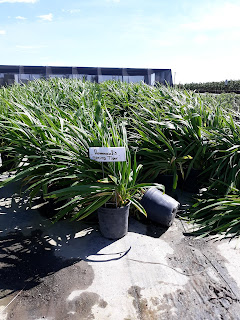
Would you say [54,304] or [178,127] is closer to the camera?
[54,304]

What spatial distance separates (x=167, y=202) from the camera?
239 centimetres

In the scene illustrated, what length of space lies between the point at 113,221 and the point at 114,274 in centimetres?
41

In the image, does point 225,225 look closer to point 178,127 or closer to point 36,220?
point 178,127

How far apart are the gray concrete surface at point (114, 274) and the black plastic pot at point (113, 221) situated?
55 mm

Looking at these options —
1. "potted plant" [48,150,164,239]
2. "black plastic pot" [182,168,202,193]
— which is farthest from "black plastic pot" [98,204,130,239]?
"black plastic pot" [182,168,202,193]

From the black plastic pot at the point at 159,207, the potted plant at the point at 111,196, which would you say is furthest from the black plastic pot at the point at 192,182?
the potted plant at the point at 111,196

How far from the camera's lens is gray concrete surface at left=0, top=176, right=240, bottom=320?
1586mm

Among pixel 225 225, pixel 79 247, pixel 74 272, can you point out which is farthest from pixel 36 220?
pixel 225 225

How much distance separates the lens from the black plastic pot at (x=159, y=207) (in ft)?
7.75

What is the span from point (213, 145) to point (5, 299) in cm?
214

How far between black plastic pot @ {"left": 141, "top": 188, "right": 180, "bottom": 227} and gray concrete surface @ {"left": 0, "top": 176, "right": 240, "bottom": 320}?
91mm

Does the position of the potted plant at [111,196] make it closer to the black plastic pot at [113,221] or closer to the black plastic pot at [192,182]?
the black plastic pot at [113,221]

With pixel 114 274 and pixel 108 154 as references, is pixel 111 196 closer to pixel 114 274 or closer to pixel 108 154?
pixel 108 154

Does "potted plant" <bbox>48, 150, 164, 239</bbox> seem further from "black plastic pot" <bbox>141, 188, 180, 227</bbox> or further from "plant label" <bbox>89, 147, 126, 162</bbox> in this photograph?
"black plastic pot" <bbox>141, 188, 180, 227</bbox>
